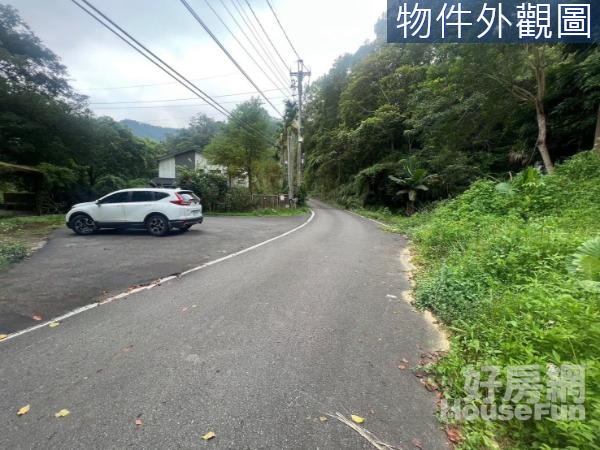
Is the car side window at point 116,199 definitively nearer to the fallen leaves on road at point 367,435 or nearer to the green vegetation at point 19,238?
the green vegetation at point 19,238

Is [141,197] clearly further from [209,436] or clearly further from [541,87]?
[541,87]

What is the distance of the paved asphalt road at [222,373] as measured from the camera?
194cm

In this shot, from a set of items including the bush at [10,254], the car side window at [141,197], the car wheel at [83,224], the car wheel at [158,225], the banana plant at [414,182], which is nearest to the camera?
the bush at [10,254]

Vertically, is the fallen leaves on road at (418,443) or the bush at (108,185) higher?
the bush at (108,185)

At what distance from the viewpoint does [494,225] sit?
6.21 m

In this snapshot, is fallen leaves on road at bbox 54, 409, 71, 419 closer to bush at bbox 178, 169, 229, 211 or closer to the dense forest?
the dense forest

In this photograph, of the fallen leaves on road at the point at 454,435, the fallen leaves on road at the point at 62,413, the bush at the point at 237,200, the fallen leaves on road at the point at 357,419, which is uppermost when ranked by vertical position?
the bush at the point at 237,200

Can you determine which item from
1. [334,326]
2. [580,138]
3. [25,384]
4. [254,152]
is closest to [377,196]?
[254,152]

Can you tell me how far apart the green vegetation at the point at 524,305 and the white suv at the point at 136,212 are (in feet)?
25.5

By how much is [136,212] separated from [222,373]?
28.7 ft

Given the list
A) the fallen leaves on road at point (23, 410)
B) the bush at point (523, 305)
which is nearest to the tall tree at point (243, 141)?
the bush at point (523, 305)

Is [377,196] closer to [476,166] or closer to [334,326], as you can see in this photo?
[476,166]

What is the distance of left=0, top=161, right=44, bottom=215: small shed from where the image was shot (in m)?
16.6

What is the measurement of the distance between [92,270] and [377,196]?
82.7ft
